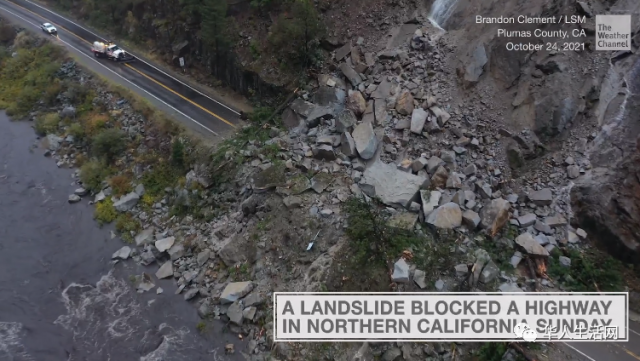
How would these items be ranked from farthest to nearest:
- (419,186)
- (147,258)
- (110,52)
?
(110,52), (147,258), (419,186)

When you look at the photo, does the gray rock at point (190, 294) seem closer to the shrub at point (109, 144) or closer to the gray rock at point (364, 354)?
the gray rock at point (364, 354)

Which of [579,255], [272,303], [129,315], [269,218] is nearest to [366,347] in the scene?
[272,303]

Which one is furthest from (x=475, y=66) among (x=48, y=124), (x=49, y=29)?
(x=49, y=29)

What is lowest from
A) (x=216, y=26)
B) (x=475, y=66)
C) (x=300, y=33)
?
(x=216, y=26)

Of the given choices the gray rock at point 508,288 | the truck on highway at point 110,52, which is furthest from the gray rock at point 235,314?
the truck on highway at point 110,52

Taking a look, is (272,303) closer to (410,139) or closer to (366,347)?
(366,347)

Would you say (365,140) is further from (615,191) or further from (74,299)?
(74,299)

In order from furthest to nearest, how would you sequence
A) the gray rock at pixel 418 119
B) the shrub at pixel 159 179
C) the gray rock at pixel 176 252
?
the shrub at pixel 159 179 < the gray rock at pixel 176 252 < the gray rock at pixel 418 119
